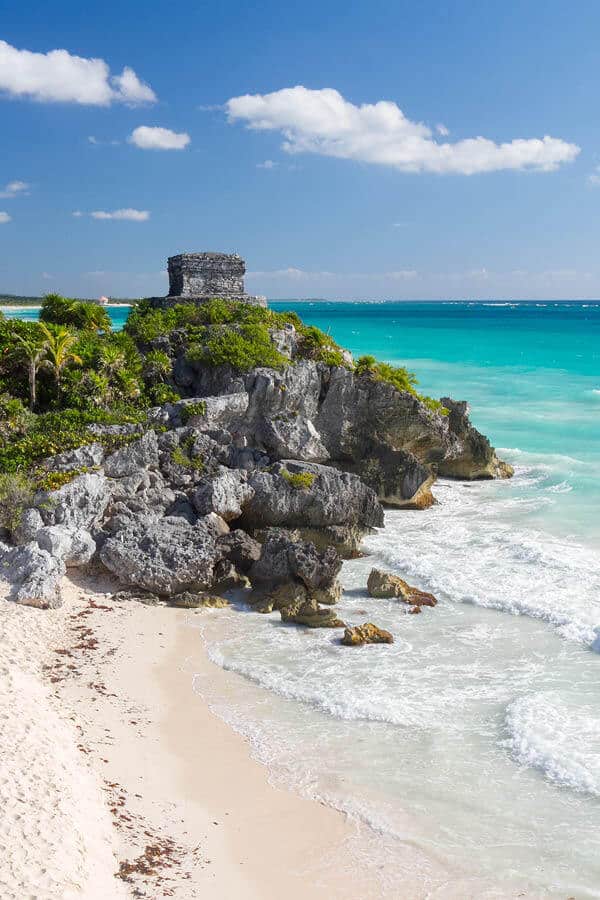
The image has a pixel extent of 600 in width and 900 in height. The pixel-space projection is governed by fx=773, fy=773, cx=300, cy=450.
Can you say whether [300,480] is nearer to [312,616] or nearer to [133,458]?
[133,458]

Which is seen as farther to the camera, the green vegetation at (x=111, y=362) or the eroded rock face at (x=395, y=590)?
the green vegetation at (x=111, y=362)

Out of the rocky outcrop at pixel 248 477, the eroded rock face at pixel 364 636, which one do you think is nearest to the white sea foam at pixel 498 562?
the rocky outcrop at pixel 248 477

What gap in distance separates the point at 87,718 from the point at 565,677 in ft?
22.9

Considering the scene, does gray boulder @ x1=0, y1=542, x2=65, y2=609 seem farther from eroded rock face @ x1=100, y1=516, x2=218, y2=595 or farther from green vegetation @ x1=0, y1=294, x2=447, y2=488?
green vegetation @ x1=0, y1=294, x2=447, y2=488

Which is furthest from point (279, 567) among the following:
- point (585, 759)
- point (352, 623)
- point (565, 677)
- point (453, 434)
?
point (453, 434)

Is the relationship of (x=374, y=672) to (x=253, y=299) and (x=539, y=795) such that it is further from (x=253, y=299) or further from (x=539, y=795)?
(x=253, y=299)

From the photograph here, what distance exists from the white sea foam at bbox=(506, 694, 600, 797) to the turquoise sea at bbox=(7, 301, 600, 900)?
3 centimetres

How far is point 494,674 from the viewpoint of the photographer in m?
11.8

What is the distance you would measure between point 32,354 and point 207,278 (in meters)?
8.61

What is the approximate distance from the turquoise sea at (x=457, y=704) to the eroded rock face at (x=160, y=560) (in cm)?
114

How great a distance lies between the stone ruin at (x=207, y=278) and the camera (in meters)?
26.3

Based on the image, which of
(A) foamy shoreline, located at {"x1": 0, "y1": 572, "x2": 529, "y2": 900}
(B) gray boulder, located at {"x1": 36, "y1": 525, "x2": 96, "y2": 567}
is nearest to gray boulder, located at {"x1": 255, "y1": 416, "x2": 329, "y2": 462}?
(B) gray boulder, located at {"x1": 36, "y1": 525, "x2": 96, "y2": 567}

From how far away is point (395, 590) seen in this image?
14695 millimetres

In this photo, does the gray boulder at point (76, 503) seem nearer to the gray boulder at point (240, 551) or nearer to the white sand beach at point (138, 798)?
the gray boulder at point (240, 551)
